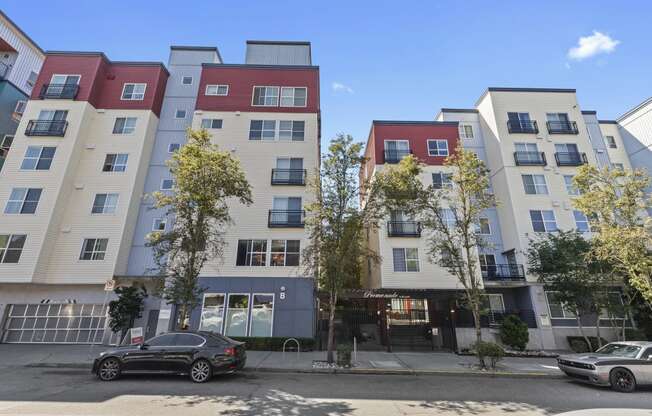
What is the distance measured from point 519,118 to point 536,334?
17691 millimetres

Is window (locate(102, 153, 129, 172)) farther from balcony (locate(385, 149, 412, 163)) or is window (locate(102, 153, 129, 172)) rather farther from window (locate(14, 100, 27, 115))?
balcony (locate(385, 149, 412, 163))

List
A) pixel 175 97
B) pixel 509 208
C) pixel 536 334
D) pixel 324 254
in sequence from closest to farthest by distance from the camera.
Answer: pixel 324 254
pixel 536 334
pixel 509 208
pixel 175 97

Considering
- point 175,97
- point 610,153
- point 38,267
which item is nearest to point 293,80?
point 175,97

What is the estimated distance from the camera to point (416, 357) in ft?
53.5

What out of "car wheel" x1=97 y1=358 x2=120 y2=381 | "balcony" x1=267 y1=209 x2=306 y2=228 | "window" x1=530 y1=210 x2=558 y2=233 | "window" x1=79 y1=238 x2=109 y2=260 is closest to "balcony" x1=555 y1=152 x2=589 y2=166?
"window" x1=530 y1=210 x2=558 y2=233

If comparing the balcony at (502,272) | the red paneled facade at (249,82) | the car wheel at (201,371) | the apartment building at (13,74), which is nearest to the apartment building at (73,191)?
the apartment building at (13,74)

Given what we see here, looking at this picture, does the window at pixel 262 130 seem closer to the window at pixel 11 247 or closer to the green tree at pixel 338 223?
the green tree at pixel 338 223

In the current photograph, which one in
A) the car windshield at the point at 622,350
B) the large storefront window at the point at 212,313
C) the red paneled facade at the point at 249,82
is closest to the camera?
the car windshield at the point at 622,350

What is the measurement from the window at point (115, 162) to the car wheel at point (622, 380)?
28.6 metres

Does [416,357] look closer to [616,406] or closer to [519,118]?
[616,406]

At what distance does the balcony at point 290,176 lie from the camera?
21.7 metres

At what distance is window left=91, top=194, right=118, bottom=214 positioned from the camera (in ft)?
68.7

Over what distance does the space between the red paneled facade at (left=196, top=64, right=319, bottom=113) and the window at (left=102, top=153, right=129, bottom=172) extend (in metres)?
6.80

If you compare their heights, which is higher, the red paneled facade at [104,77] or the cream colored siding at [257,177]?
the red paneled facade at [104,77]
